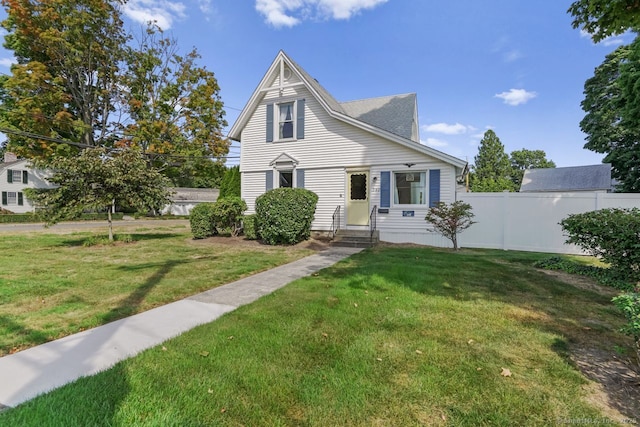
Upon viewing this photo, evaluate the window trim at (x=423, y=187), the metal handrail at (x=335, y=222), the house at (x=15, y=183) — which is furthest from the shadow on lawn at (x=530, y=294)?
the house at (x=15, y=183)

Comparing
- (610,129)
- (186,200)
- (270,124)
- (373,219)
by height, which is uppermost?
(610,129)

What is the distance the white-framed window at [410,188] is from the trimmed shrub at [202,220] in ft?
25.1

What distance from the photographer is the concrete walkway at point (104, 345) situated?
8.35 feet

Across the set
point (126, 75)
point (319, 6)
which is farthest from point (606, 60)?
point (126, 75)

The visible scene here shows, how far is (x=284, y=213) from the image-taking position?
1055 cm

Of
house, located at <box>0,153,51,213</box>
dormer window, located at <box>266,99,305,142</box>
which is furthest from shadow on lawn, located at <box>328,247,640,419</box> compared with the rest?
house, located at <box>0,153,51,213</box>

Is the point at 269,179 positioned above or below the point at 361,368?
above

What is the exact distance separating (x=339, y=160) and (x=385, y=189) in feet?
7.51

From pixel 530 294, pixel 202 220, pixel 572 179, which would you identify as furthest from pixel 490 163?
pixel 530 294

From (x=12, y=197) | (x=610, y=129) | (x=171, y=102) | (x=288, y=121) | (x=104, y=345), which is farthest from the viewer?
(x=12, y=197)

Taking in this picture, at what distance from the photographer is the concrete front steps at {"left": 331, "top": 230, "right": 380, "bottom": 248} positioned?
36.1 ft

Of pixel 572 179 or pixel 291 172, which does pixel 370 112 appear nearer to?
pixel 291 172

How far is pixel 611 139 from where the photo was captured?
2167cm

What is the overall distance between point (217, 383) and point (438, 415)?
66.5 inches
